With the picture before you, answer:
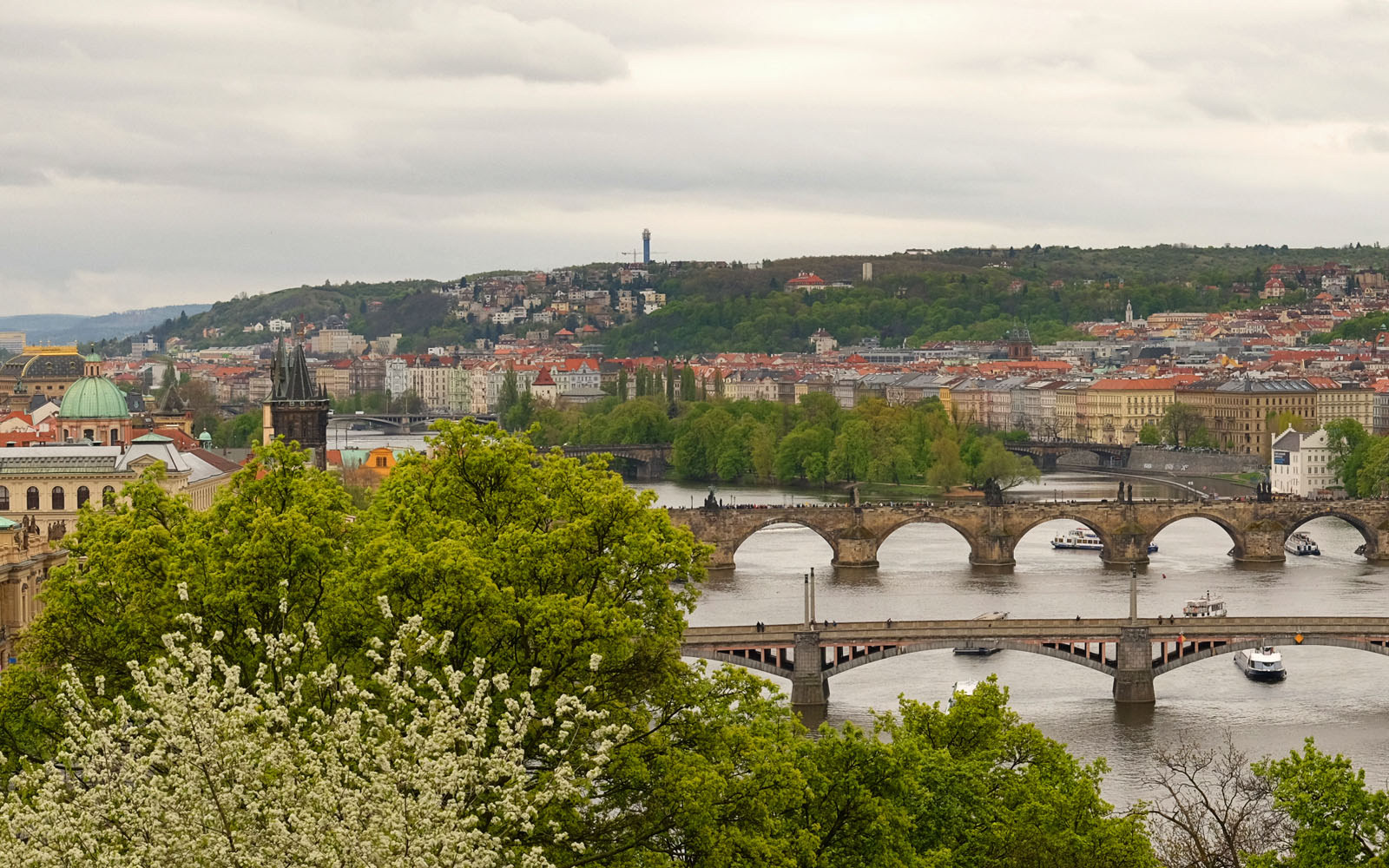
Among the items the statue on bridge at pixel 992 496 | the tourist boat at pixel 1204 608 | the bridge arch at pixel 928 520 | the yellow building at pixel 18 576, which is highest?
the yellow building at pixel 18 576

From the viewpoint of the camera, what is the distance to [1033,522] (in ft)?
217

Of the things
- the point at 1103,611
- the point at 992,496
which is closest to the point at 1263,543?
the point at 992,496

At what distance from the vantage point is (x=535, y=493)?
21.5 m

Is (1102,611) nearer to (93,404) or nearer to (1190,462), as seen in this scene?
(93,404)

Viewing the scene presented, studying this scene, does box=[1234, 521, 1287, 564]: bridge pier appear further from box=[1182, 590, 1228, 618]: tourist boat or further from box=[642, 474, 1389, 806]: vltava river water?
box=[1182, 590, 1228, 618]: tourist boat

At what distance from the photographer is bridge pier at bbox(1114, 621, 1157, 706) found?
40.6 meters

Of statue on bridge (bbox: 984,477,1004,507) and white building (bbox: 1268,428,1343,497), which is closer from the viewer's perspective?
statue on bridge (bbox: 984,477,1004,507)

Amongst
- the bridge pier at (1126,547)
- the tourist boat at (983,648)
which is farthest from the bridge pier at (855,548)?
the tourist boat at (983,648)

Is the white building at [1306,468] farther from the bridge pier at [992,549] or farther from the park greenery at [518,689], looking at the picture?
the park greenery at [518,689]

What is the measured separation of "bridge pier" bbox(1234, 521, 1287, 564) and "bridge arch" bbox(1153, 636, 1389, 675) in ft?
74.7

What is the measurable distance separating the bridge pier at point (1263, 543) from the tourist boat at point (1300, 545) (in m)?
0.33

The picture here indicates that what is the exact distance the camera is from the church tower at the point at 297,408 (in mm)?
64812

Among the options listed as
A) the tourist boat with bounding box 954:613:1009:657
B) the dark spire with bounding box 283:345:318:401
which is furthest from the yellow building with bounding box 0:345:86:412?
the tourist boat with bounding box 954:613:1009:657

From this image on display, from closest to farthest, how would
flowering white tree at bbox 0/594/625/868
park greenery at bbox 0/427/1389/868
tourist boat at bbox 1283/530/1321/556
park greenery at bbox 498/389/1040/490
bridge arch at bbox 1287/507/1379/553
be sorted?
flowering white tree at bbox 0/594/625/868 < park greenery at bbox 0/427/1389/868 < bridge arch at bbox 1287/507/1379/553 < tourist boat at bbox 1283/530/1321/556 < park greenery at bbox 498/389/1040/490
